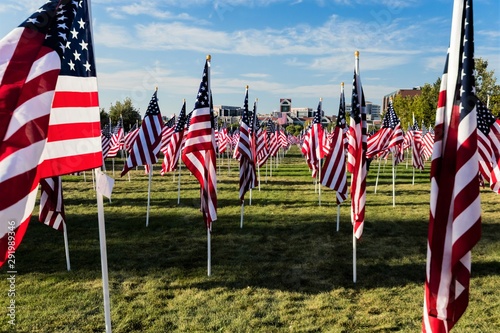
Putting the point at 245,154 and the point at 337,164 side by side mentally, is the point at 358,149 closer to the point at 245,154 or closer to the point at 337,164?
the point at 337,164

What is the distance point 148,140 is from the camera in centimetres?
1257

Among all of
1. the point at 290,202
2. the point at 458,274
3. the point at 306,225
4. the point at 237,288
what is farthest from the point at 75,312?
the point at 290,202

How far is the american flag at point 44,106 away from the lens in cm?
349

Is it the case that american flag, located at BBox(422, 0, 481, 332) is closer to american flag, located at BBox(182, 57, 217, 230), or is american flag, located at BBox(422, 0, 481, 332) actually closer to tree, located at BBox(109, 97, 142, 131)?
american flag, located at BBox(182, 57, 217, 230)

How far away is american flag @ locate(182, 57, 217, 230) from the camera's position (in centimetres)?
811

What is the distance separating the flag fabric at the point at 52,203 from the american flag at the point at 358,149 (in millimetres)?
6201

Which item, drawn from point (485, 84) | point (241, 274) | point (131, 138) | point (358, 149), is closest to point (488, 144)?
point (358, 149)

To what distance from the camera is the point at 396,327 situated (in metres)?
6.35

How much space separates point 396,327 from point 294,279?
8.52 ft

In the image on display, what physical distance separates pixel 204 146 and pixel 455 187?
17.4ft

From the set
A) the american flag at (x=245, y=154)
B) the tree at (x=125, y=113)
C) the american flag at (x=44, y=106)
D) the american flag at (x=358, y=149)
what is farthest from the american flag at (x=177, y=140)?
the tree at (x=125, y=113)

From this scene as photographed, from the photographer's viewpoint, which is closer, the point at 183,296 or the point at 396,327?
the point at 396,327

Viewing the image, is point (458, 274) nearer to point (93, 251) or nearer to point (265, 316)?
point (265, 316)

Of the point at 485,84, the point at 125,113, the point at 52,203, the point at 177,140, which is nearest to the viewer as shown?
the point at 52,203
